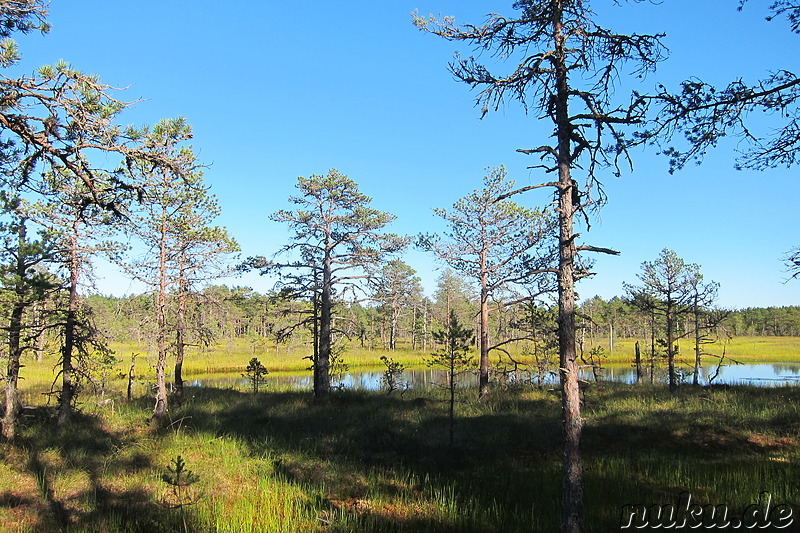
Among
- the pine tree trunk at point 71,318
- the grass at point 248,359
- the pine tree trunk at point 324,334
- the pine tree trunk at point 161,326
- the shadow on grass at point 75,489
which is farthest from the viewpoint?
the grass at point 248,359

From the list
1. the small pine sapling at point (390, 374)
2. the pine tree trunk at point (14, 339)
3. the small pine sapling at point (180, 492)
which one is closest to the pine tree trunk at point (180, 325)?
the pine tree trunk at point (14, 339)

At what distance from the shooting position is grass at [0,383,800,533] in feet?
24.1

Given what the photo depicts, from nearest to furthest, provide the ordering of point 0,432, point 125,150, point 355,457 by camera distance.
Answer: point 125,150 < point 355,457 < point 0,432

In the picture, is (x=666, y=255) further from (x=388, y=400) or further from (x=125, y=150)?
(x=125, y=150)

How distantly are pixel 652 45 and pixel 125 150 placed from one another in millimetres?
7014

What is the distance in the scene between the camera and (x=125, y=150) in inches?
189

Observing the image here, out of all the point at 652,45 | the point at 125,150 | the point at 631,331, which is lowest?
the point at 631,331

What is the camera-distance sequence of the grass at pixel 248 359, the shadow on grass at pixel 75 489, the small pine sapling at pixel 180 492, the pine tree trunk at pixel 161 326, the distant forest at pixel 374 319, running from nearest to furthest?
the small pine sapling at pixel 180 492, the shadow on grass at pixel 75 489, the pine tree trunk at pixel 161 326, the distant forest at pixel 374 319, the grass at pixel 248 359

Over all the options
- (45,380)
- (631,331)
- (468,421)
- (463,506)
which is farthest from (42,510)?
(631,331)

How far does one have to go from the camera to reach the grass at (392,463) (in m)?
7.35

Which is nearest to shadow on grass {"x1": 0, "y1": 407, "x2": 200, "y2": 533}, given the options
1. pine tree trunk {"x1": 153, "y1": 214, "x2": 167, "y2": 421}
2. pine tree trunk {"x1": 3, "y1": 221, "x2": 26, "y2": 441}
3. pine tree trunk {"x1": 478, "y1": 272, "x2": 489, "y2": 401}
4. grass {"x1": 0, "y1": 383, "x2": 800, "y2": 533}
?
grass {"x1": 0, "y1": 383, "x2": 800, "y2": 533}

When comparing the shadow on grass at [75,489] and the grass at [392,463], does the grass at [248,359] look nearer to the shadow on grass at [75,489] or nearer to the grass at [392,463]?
the shadow on grass at [75,489]

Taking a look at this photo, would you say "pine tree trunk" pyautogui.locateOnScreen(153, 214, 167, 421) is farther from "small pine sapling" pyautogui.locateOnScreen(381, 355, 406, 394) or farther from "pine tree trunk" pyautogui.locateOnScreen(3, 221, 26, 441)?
"small pine sapling" pyautogui.locateOnScreen(381, 355, 406, 394)

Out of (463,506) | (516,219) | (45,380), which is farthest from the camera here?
(45,380)
